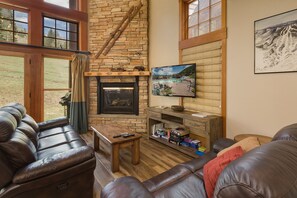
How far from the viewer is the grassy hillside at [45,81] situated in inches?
145

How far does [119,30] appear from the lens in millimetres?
4469

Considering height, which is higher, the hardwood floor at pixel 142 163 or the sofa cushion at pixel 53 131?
the sofa cushion at pixel 53 131

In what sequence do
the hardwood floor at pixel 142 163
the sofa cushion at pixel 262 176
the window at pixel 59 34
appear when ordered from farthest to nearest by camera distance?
the window at pixel 59 34 < the hardwood floor at pixel 142 163 < the sofa cushion at pixel 262 176

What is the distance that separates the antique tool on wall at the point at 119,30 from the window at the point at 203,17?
1499 mm

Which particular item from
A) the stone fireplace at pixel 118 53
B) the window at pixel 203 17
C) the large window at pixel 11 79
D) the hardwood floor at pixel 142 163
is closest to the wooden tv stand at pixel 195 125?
the hardwood floor at pixel 142 163

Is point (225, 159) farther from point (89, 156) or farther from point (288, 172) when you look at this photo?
point (89, 156)

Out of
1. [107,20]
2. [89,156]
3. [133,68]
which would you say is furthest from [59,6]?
[89,156]

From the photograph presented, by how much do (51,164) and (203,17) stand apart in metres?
3.35

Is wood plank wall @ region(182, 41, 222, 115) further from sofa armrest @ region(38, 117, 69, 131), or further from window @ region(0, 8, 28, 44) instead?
window @ region(0, 8, 28, 44)

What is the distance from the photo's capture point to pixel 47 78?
4191mm

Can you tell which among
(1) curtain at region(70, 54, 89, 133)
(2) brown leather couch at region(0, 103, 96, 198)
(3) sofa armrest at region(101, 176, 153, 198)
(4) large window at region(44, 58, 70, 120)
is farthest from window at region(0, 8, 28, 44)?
(3) sofa armrest at region(101, 176, 153, 198)

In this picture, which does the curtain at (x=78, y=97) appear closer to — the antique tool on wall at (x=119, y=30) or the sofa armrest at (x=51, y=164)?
the antique tool on wall at (x=119, y=30)

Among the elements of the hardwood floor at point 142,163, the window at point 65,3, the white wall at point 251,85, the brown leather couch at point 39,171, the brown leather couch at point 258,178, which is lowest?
the hardwood floor at point 142,163

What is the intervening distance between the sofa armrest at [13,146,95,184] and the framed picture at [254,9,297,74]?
96.8 inches
